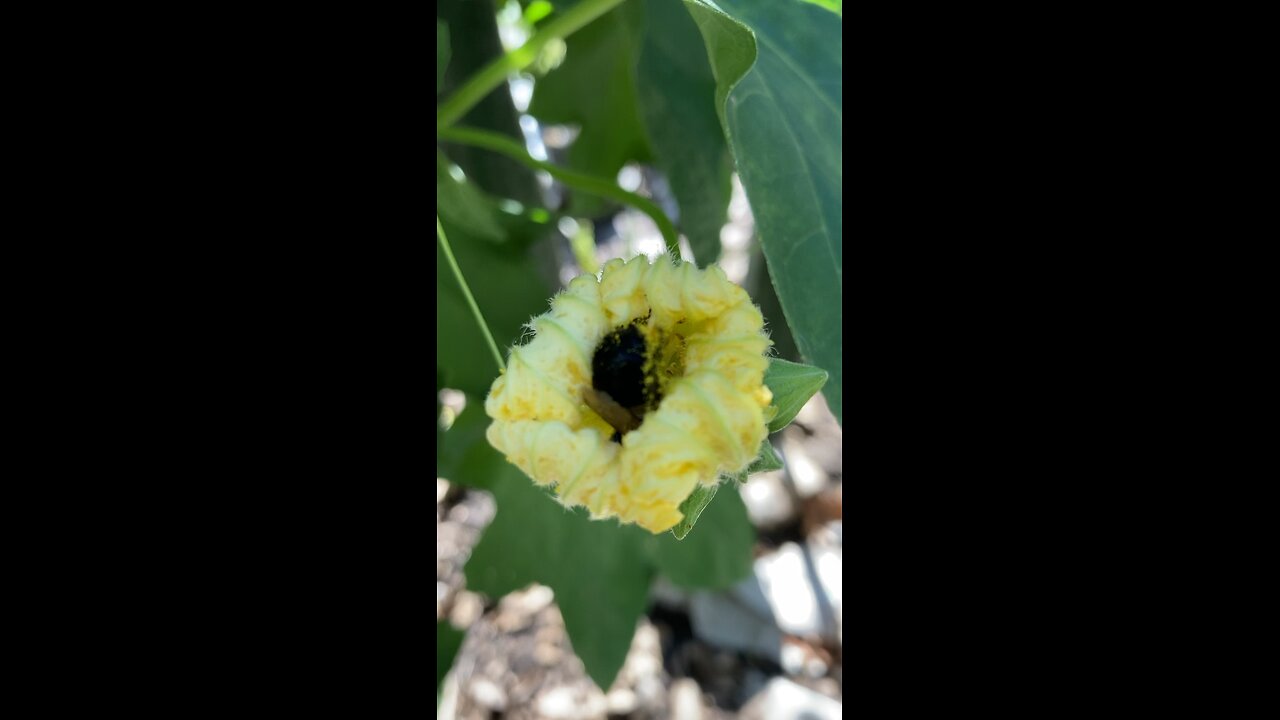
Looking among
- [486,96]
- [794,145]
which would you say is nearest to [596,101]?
[486,96]

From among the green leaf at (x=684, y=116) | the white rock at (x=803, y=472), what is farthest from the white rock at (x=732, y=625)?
the green leaf at (x=684, y=116)

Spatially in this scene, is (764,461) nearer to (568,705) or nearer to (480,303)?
(480,303)

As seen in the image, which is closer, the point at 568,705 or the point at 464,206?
the point at 464,206

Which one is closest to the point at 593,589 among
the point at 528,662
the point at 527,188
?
the point at 528,662

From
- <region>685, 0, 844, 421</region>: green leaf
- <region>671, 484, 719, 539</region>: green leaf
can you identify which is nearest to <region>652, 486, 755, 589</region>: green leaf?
<region>685, 0, 844, 421</region>: green leaf

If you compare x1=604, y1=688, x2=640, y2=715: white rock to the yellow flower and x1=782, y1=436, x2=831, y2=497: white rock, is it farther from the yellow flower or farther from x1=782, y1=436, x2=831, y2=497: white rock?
the yellow flower

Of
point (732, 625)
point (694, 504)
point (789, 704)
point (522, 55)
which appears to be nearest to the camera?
point (694, 504)

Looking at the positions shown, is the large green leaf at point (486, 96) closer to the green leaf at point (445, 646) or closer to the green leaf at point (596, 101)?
the green leaf at point (596, 101)

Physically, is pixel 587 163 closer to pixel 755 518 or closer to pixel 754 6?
pixel 754 6
